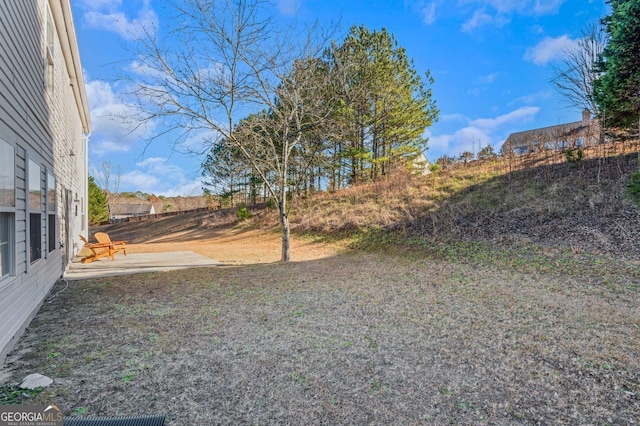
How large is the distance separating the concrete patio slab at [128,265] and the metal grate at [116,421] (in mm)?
5799

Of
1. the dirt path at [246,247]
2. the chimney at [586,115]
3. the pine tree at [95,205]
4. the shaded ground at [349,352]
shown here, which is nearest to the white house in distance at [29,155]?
the shaded ground at [349,352]

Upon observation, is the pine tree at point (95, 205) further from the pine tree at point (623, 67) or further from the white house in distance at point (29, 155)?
the pine tree at point (623, 67)

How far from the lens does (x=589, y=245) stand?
21.8ft

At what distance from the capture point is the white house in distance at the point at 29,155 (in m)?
3.17

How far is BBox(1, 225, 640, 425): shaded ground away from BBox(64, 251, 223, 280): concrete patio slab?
5.67ft

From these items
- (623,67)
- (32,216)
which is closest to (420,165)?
(623,67)

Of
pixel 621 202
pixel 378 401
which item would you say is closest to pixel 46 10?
pixel 378 401

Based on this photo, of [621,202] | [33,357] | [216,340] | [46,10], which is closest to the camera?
[33,357]

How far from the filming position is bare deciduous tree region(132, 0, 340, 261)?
7.18 m

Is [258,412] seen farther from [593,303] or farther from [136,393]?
[593,303]

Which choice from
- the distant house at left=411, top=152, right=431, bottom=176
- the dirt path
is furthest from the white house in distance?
the distant house at left=411, top=152, right=431, bottom=176

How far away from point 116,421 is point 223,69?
742cm

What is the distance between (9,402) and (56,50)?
713 cm

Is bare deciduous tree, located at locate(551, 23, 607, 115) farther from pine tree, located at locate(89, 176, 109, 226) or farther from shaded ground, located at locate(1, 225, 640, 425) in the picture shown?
pine tree, located at locate(89, 176, 109, 226)
